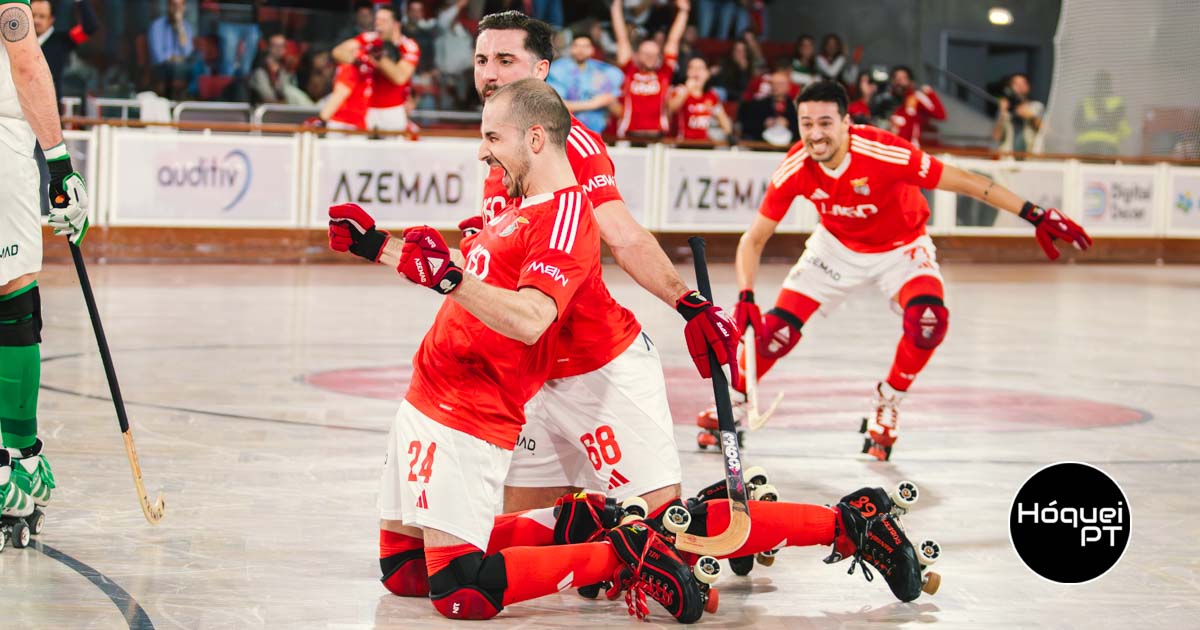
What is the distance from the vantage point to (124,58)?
18.8 meters

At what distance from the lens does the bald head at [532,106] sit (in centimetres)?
415

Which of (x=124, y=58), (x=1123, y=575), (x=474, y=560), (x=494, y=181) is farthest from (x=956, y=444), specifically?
(x=124, y=58)

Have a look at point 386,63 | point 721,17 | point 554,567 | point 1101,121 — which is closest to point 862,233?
point 554,567

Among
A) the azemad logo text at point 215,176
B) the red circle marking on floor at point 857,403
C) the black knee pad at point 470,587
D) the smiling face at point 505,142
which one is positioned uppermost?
the smiling face at point 505,142

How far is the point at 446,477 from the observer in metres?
4.11

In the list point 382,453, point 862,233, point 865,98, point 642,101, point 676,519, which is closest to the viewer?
point 676,519

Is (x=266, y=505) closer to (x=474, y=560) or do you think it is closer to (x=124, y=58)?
(x=474, y=560)

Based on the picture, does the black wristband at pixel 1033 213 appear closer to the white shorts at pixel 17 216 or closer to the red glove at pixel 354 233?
the red glove at pixel 354 233

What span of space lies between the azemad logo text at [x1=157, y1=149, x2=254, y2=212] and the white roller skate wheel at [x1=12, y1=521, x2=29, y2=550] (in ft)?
38.2

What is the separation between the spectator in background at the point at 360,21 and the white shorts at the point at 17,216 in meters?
14.3

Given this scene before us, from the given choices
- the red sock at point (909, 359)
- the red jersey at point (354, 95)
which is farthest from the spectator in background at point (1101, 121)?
the red sock at point (909, 359)

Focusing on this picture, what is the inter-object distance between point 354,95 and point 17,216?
39.6 feet

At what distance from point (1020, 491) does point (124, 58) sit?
51.4ft

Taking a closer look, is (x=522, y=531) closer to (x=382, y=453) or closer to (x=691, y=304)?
(x=691, y=304)
